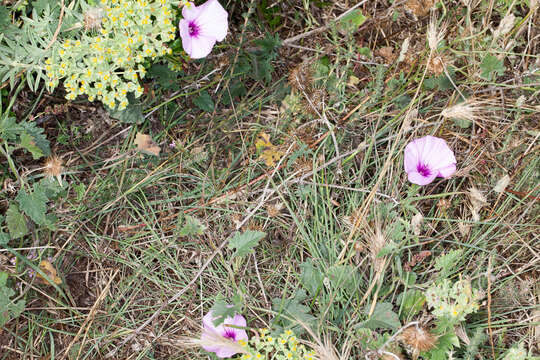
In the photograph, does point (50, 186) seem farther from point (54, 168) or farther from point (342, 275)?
point (342, 275)

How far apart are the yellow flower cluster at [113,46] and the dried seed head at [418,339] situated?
135 centimetres

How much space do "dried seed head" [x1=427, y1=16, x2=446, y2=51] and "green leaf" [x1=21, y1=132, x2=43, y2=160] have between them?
5.32ft

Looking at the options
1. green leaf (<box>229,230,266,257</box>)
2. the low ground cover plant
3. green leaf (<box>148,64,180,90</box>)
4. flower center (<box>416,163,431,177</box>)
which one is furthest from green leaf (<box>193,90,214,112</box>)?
flower center (<box>416,163,431,177</box>)

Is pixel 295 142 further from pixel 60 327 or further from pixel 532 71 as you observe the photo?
pixel 60 327

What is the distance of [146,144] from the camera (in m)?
2.26

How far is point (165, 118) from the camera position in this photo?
7.52 ft

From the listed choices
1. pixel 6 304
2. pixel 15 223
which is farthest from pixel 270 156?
pixel 6 304

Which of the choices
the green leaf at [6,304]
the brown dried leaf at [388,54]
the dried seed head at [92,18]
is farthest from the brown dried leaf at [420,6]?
the green leaf at [6,304]

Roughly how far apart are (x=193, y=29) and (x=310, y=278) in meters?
1.11

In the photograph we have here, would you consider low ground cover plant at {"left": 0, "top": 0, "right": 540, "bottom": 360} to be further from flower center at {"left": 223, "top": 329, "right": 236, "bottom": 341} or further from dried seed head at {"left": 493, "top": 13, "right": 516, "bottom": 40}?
dried seed head at {"left": 493, "top": 13, "right": 516, "bottom": 40}

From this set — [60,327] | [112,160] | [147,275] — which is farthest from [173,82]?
[60,327]

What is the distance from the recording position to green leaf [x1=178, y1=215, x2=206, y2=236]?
2102 millimetres

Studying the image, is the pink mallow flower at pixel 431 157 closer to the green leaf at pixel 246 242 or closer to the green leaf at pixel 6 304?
the green leaf at pixel 246 242

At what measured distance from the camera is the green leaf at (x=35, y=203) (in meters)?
2.11
